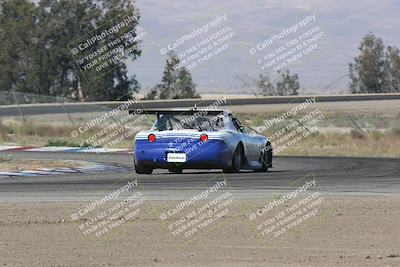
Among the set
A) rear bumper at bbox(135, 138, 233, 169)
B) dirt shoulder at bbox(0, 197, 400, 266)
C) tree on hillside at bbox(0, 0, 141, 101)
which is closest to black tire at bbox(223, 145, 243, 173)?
rear bumper at bbox(135, 138, 233, 169)

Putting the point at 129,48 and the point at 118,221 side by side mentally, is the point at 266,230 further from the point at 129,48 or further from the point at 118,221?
the point at 129,48

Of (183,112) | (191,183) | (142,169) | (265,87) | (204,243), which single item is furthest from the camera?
(265,87)

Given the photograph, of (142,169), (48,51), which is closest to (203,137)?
(142,169)

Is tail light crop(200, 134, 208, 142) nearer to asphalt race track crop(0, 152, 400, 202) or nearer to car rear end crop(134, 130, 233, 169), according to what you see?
car rear end crop(134, 130, 233, 169)

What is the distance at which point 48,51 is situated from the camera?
256ft

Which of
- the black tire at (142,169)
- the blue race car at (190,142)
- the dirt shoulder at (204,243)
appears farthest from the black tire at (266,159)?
the dirt shoulder at (204,243)

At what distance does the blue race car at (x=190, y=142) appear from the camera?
57.8ft

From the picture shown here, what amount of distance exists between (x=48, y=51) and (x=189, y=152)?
6203 centimetres

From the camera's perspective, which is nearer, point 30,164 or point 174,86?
point 30,164

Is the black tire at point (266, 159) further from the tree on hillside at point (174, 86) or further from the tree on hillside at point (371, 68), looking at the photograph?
the tree on hillside at point (371, 68)

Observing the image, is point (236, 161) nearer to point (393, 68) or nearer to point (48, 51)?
point (48, 51)

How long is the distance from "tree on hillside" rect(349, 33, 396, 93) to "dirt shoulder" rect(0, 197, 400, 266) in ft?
291

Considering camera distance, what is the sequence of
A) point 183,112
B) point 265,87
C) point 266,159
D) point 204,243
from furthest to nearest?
point 265,87, point 266,159, point 183,112, point 204,243

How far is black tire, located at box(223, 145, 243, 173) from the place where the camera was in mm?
18266
